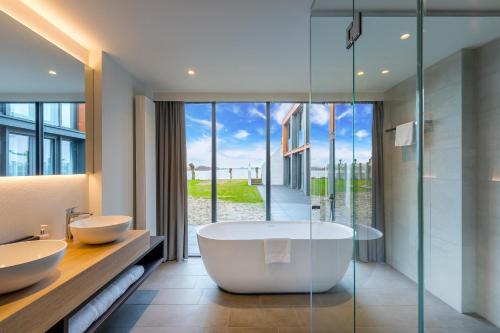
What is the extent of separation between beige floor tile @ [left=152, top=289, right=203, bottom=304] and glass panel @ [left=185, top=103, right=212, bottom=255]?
3.70ft

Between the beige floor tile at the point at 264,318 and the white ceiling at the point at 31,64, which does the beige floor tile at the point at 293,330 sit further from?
the white ceiling at the point at 31,64

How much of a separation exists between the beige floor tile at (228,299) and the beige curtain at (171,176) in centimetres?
Answer: 116

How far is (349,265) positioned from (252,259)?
1001 mm

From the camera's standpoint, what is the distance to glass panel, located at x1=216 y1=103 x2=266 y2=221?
13.4 ft

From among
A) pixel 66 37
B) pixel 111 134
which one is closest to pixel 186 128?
pixel 111 134

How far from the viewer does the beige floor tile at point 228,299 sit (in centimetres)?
261

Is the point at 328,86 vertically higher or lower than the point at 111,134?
higher

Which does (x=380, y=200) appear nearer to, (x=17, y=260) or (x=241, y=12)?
(x=241, y=12)

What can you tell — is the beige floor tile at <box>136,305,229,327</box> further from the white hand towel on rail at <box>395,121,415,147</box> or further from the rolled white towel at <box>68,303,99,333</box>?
the white hand towel on rail at <box>395,121,415,147</box>

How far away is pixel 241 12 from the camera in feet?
6.24

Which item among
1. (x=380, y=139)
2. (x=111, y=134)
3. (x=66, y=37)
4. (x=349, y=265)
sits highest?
(x=66, y=37)

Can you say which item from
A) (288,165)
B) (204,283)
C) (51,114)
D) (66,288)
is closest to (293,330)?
(204,283)

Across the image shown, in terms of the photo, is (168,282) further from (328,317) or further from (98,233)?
(328,317)

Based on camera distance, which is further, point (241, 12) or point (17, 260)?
point (241, 12)
